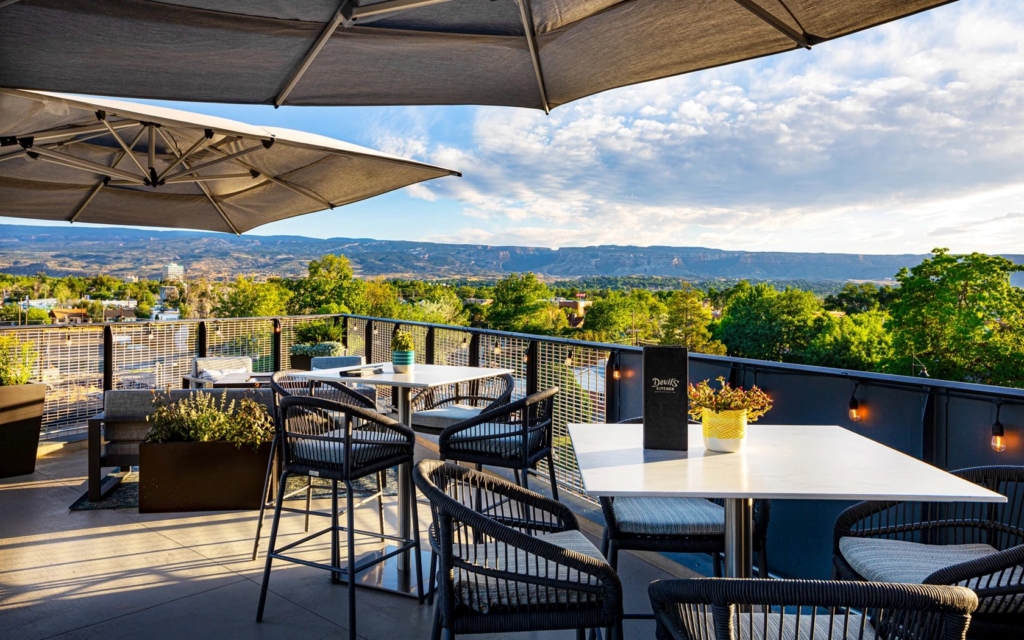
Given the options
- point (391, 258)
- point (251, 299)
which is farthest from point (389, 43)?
point (391, 258)

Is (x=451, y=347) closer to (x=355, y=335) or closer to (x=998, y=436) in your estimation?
(x=355, y=335)

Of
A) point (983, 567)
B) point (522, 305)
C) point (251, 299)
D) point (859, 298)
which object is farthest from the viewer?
point (859, 298)

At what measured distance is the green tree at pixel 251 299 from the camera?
32875mm

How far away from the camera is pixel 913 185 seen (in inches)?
2552

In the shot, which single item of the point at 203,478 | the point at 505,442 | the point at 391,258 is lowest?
the point at 203,478

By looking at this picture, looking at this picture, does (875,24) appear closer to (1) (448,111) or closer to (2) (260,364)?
(2) (260,364)

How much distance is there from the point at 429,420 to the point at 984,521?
9.46ft

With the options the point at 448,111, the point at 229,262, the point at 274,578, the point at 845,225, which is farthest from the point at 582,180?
the point at 274,578

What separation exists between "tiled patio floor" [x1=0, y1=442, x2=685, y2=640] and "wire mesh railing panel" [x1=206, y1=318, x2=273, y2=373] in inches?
130

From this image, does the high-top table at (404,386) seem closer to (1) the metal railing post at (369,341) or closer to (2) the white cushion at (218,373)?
(2) the white cushion at (218,373)

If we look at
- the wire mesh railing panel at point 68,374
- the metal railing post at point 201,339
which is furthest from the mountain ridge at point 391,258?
the wire mesh railing panel at point 68,374

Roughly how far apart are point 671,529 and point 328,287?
34.3 metres

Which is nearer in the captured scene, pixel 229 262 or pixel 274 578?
pixel 274 578

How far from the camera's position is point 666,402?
225cm
